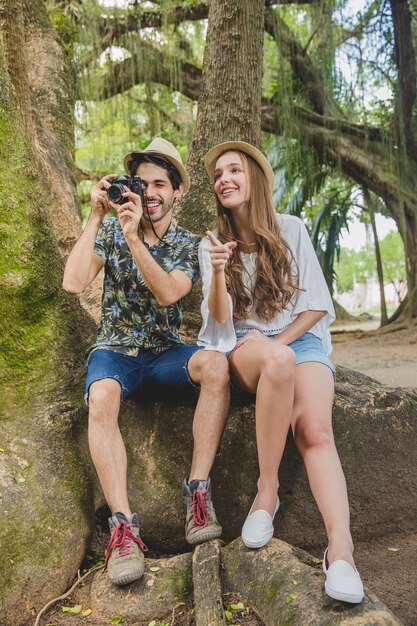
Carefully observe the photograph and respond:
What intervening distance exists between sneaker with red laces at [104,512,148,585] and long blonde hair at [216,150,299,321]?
1140 millimetres

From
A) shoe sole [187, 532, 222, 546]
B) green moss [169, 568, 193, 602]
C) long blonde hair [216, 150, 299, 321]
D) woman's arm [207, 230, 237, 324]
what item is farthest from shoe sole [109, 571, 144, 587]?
long blonde hair [216, 150, 299, 321]

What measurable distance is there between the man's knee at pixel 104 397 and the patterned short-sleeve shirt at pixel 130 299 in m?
0.29

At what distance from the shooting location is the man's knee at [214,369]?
2814 millimetres

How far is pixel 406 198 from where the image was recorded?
1090cm

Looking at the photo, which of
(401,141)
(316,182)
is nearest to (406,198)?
(401,141)

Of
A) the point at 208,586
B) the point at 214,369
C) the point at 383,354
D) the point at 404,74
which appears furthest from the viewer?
the point at 404,74

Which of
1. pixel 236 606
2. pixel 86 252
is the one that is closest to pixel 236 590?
pixel 236 606

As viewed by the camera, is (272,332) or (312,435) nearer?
(312,435)

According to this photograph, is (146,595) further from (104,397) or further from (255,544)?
(104,397)

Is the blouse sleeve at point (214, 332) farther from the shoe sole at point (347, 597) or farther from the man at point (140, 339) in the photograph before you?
the shoe sole at point (347, 597)

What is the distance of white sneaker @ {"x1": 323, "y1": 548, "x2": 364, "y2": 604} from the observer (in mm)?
2217

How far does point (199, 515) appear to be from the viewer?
2.73 metres

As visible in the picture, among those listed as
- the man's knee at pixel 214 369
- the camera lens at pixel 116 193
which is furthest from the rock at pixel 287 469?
the camera lens at pixel 116 193

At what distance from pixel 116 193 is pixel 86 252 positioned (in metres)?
0.31
